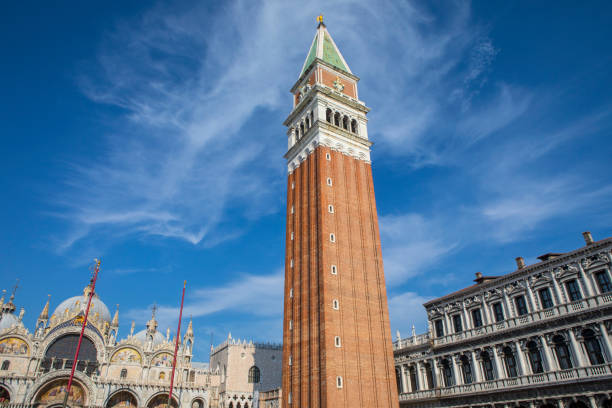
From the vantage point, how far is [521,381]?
30219 mm

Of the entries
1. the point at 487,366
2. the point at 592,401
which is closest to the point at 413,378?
the point at 487,366

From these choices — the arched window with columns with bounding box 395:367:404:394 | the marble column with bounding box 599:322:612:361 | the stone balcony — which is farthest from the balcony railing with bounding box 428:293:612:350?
the arched window with columns with bounding box 395:367:404:394

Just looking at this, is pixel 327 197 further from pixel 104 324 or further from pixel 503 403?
pixel 104 324

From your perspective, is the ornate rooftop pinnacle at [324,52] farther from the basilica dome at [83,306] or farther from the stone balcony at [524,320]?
the basilica dome at [83,306]

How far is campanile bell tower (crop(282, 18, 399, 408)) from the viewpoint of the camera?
34.8m

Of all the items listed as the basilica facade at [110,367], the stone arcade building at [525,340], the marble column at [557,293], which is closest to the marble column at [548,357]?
the stone arcade building at [525,340]

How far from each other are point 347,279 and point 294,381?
10028 millimetres

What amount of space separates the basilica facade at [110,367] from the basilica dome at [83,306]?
17 cm

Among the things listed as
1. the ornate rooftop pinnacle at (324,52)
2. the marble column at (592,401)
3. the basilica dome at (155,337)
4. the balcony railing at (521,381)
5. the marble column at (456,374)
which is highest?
the ornate rooftop pinnacle at (324,52)

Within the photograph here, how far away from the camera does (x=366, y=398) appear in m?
34.3

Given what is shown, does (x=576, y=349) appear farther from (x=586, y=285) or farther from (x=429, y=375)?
(x=429, y=375)

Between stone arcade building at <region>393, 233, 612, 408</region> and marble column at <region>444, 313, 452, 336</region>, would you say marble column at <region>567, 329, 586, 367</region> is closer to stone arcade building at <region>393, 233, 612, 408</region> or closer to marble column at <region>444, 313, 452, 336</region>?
stone arcade building at <region>393, 233, 612, 408</region>

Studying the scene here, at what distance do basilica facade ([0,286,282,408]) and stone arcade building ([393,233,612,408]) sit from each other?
2073 cm

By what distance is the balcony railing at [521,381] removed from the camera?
2622 cm
